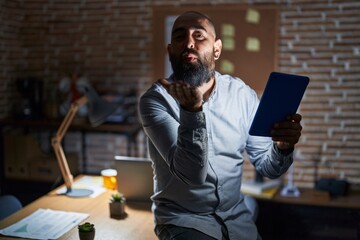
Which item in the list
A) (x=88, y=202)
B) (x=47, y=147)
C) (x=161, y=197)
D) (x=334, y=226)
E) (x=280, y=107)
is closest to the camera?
(x=280, y=107)

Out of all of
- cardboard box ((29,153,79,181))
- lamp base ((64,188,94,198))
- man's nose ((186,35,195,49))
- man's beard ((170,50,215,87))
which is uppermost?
man's nose ((186,35,195,49))

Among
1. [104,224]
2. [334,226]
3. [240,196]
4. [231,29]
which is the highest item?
[231,29]

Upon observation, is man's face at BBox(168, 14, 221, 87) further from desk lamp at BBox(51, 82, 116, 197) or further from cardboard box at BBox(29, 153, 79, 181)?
cardboard box at BBox(29, 153, 79, 181)

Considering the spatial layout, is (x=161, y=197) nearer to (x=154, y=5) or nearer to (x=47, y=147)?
(x=154, y=5)

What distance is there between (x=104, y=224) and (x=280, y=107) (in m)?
1.01

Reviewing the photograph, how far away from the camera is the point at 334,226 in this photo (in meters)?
3.52

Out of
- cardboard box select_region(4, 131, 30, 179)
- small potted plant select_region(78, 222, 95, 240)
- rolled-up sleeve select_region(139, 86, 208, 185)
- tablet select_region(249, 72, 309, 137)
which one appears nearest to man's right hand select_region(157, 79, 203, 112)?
rolled-up sleeve select_region(139, 86, 208, 185)

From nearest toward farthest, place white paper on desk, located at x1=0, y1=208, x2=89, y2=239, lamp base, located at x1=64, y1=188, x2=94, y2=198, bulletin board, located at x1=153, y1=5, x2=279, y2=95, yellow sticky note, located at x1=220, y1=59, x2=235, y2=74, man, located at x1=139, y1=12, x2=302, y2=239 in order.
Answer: man, located at x1=139, y1=12, x2=302, y2=239 → white paper on desk, located at x1=0, y1=208, x2=89, y2=239 → lamp base, located at x1=64, y1=188, x2=94, y2=198 → bulletin board, located at x1=153, y1=5, x2=279, y2=95 → yellow sticky note, located at x1=220, y1=59, x2=235, y2=74

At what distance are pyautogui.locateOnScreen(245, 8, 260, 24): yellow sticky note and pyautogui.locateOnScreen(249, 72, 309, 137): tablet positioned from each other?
2.37 m

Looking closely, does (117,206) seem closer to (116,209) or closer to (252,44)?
(116,209)

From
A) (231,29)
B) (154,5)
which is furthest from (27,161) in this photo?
(231,29)

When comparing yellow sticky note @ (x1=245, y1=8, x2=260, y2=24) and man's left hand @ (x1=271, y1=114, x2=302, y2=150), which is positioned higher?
yellow sticky note @ (x1=245, y1=8, x2=260, y2=24)

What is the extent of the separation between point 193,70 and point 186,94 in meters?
0.36

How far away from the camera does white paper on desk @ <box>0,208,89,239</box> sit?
1.98m
